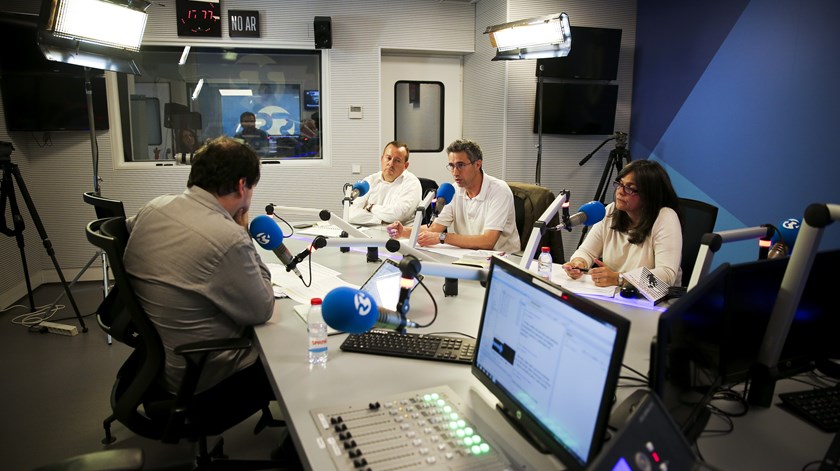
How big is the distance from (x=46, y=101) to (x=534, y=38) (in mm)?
3953

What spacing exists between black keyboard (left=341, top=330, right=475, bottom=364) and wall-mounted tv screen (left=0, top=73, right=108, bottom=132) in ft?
12.8

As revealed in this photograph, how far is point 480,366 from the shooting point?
4.46 feet

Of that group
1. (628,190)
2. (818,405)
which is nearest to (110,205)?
(628,190)

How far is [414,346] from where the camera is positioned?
1.65m

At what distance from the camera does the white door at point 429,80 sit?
215 inches

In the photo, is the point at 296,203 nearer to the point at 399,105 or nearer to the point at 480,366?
the point at 399,105

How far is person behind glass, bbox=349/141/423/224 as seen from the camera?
3.80m

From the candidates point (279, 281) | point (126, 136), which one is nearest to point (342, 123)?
point (126, 136)

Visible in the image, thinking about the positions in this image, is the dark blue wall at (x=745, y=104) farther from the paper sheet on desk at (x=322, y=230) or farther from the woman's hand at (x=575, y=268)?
the paper sheet on desk at (x=322, y=230)

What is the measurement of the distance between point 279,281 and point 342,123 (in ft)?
10.3

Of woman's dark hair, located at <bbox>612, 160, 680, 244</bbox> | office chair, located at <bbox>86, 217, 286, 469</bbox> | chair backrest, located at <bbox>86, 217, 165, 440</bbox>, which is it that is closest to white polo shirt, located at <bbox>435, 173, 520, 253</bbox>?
woman's dark hair, located at <bbox>612, 160, 680, 244</bbox>

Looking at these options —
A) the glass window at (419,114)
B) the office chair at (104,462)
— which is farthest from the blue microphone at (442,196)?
the glass window at (419,114)

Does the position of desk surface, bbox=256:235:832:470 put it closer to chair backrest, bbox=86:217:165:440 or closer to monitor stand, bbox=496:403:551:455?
monitor stand, bbox=496:403:551:455

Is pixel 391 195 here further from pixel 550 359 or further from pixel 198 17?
pixel 550 359
